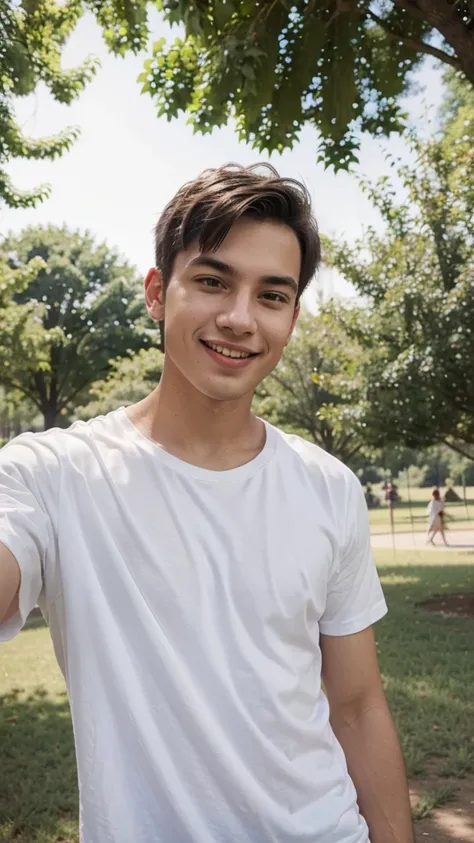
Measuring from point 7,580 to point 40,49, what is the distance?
8251 mm

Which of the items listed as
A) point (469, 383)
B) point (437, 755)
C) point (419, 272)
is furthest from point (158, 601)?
point (419, 272)

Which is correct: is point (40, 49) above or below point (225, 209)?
above

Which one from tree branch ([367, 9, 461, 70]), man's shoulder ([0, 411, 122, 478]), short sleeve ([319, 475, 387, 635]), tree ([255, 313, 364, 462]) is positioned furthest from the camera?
tree ([255, 313, 364, 462])

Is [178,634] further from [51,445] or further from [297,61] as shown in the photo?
[297,61]

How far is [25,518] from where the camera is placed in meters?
1.43

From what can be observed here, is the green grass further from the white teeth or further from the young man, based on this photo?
the white teeth

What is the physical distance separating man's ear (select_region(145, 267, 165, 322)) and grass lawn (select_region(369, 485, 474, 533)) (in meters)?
26.6

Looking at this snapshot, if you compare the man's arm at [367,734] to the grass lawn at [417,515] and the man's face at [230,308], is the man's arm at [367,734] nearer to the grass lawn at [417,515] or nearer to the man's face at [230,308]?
the man's face at [230,308]

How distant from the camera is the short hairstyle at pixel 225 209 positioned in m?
1.67

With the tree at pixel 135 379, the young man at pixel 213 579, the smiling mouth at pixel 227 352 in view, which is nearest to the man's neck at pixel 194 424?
the young man at pixel 213 579

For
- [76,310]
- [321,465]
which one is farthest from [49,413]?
[321,465]

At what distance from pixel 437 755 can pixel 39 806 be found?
8.91 feet

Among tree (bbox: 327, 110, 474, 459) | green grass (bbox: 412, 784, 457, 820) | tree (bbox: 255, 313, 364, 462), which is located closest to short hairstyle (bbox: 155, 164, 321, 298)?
green grass (bbox: 412, 784, 457, 820)

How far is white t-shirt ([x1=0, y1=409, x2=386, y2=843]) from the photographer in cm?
146
